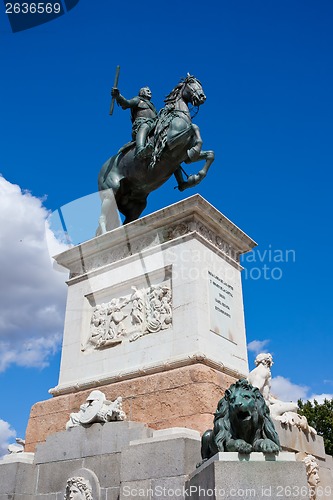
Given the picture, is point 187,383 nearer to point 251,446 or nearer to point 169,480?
point 169,480

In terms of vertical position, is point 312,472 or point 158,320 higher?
point 158,320

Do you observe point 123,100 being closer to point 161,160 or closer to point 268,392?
point 161,160

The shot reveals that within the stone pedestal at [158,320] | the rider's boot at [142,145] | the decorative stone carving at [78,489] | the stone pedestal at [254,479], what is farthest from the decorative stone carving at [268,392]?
the rider's boot at [142,145]

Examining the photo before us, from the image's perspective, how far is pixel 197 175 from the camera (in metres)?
10.7

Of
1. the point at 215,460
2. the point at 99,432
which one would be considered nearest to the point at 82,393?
the point at 99,432

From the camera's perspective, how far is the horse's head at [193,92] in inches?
421

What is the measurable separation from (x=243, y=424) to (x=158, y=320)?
3.54 meters

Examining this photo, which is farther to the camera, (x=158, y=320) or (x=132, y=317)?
(x=132, y=317)

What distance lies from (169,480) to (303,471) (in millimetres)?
2060

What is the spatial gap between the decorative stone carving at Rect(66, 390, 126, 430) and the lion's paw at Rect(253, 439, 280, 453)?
2896 millimetres

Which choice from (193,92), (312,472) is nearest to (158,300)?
(312,472)

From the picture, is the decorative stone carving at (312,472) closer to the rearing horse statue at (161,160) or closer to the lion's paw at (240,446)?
the lion's paw at (240,446)

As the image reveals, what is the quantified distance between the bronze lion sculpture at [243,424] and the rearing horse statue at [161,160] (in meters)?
5.85

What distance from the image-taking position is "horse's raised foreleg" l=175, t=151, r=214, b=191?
10531 mm
